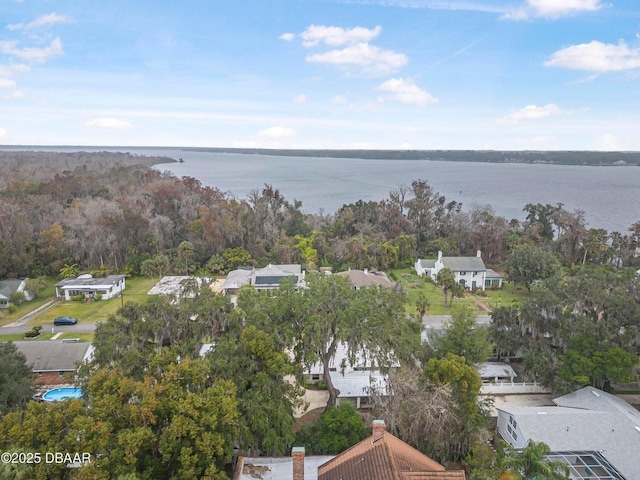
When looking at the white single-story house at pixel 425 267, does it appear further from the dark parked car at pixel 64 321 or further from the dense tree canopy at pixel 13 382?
the dense tree canopy at pixel 13 382

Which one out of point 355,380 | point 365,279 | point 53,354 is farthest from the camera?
point 365,279

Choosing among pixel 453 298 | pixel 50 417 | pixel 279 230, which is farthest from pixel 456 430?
pixel 279 230

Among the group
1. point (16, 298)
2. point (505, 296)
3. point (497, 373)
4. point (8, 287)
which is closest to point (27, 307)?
point (16, 298)

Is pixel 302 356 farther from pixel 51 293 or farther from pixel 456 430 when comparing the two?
pixel 51 293

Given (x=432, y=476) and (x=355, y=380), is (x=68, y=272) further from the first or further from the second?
(x=432, y=476)

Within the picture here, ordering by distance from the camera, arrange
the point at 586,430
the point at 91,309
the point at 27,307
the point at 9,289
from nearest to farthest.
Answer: the point at 586,430 < the point at 91,309 < the point at 27,307 < the point at 9,289

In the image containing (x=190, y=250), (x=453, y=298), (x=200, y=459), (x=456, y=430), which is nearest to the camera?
(x=200, y=459)
